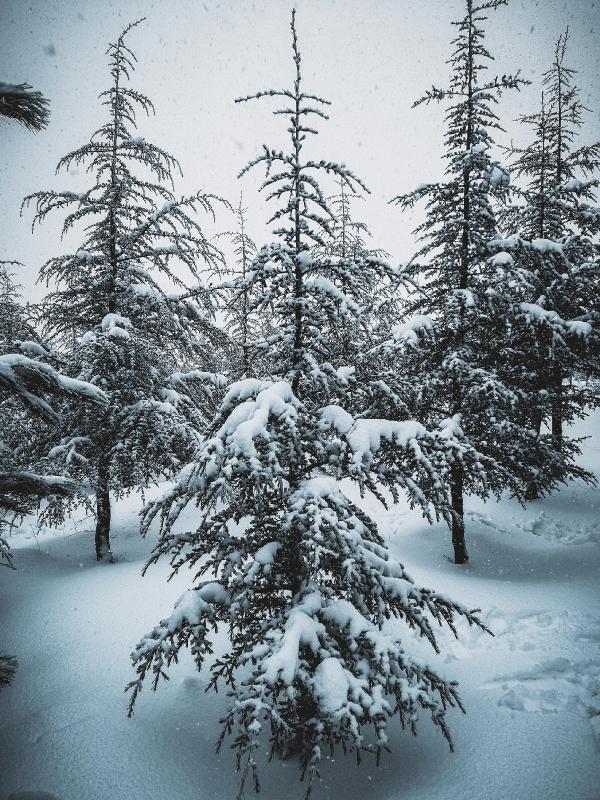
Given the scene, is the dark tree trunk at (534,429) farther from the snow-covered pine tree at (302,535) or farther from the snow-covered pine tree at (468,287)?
the snow-covered pine tree at (302,535)

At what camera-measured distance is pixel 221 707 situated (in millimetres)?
5793

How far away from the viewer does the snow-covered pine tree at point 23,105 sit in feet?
10.6

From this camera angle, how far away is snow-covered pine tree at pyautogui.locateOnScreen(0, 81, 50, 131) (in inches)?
127

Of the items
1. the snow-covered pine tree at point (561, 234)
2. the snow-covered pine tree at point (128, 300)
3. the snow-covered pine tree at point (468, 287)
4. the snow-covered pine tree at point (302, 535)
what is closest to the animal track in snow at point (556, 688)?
the snow-covered pine tree at point (302, 535)

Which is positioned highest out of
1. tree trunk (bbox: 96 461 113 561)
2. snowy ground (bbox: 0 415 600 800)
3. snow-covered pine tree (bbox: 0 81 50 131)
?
snow-covered pine tree (bbox: 0 81 50 131)

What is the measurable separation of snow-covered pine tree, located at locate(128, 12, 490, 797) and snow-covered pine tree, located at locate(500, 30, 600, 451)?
6854mm

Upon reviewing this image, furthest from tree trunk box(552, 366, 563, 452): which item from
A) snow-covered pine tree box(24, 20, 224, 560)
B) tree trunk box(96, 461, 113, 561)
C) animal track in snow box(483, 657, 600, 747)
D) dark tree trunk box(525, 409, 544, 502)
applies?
tree trunk box(96, 461, 113, 561)

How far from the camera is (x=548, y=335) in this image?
35.0 feet

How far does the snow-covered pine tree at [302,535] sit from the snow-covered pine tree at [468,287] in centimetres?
410

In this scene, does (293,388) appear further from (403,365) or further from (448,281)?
(448,281)

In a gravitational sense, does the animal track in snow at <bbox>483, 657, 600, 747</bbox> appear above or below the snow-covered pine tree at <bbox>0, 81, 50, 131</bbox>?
below

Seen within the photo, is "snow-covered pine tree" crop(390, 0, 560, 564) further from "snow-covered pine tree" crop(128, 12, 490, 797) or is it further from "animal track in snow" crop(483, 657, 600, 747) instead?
"snow-covered pine tree" crop(128, 12, 490, 797)

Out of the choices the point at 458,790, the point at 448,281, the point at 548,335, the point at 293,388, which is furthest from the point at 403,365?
the point at 458,790

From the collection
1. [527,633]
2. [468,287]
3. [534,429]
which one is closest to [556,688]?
[527,633]
